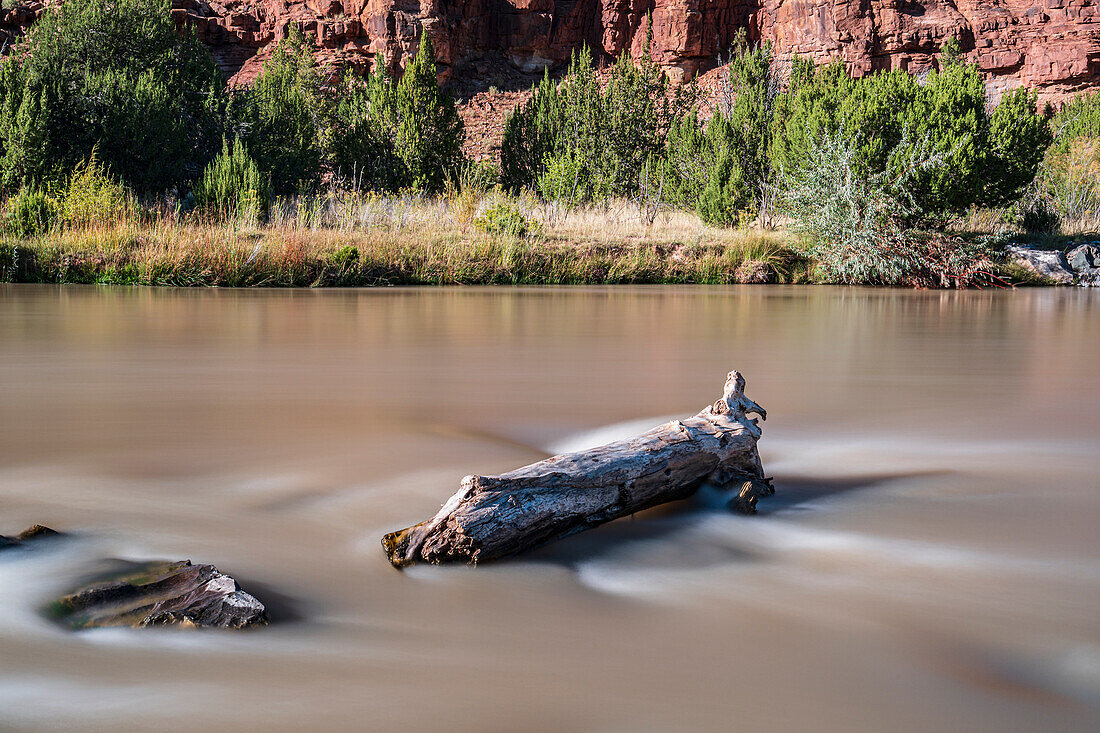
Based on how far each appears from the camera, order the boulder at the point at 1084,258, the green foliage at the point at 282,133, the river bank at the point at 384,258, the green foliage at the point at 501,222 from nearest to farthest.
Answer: the river bank at the point at 384,258, the green foliage at the point at 501,222, the boulder at the point at 1084,258, the green foliage at the point at 282,133

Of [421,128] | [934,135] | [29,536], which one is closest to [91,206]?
[421,128]

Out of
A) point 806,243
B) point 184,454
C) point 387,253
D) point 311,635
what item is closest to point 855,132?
point 806,243

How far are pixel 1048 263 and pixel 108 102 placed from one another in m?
17.8

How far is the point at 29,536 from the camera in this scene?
212 cm

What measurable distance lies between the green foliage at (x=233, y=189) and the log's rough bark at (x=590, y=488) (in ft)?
45.1

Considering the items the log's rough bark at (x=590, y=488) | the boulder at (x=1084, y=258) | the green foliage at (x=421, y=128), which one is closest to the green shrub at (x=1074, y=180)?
the boulder at (x=1084, y=258)

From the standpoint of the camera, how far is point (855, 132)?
14.9m

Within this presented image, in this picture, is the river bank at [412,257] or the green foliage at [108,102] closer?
the river bank at [412,257]

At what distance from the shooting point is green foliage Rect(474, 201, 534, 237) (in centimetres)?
1460

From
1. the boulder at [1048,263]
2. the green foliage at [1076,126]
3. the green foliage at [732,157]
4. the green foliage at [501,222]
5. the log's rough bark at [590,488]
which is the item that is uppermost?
the green foliage at [1076,126]

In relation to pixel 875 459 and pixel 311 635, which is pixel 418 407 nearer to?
pixel 875 459

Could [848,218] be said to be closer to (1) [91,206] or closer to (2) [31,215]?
(1) [91,206]

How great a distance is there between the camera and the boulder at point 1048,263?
14.8 metres

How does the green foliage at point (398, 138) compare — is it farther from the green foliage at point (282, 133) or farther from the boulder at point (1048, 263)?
the boulder at point (1048, 263)
